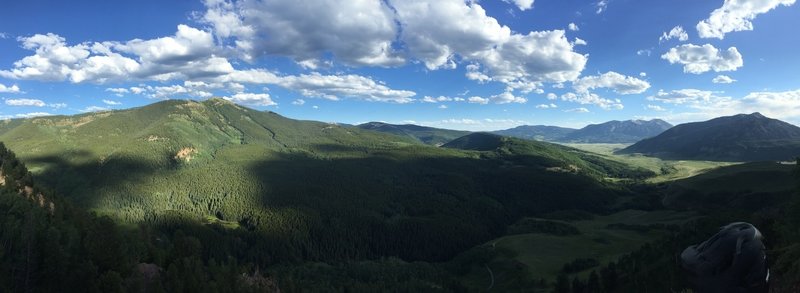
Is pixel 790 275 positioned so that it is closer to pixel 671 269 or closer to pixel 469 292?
pixel 671 269

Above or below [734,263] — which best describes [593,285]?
below

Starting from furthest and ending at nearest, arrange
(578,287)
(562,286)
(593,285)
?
(562,286) → (578,287) → (593,285)

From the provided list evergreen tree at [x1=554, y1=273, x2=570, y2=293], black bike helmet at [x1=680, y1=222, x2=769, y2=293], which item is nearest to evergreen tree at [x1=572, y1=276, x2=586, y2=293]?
evergreen tree at [x1=554, y1=273, x2=570, y2=293]

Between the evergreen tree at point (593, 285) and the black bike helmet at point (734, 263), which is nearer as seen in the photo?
the black bike helmet at point (734, 263)

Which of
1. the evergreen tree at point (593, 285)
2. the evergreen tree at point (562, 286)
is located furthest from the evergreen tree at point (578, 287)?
the evergreen tree at point (562, 286)

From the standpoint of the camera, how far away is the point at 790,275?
70.5 feet

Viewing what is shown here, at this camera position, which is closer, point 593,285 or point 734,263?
point 734,263

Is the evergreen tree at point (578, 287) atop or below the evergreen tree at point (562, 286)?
atop

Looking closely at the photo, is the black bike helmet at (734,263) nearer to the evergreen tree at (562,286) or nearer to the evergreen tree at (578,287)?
the evergreen tree at (578,287)

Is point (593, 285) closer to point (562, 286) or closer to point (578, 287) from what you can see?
point (578, 287)

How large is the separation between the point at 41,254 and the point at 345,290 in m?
125

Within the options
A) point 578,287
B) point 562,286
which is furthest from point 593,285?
point 562,286

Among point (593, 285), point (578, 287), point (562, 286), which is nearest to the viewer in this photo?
point (593, 285)

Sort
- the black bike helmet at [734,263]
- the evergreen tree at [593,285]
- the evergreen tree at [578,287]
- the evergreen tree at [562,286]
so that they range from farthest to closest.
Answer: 1. the evergreen tree at [562,286]
2. the evergreen tree at [578,287]
3. the evergreen tree at [593,285]
4. the black bike helmet at [734,263]
